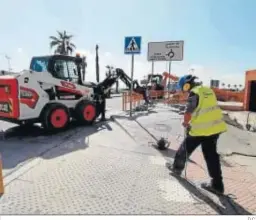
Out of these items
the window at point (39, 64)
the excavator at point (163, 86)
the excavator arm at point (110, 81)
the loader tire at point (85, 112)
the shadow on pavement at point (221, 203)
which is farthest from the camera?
the excavator at point (163, 86)

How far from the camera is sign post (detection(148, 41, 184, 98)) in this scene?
1471cm

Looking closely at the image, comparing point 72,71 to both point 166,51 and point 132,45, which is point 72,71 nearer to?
point 132,45

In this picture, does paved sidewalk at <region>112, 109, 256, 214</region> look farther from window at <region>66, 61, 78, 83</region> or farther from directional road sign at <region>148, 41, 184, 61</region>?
directional road sign at <region>148, 41, 184, 61</region>

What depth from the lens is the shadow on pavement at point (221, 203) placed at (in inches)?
156

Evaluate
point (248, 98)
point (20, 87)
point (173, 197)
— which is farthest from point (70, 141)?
point (248, 98)

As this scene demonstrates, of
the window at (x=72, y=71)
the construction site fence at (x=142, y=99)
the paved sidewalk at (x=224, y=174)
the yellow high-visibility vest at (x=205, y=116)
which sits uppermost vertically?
the window at (x=72, y=71)

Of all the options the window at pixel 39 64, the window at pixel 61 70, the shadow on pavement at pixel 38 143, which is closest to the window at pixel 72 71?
the window at pixel 61 70

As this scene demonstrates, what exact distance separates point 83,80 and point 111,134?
303 centimetres

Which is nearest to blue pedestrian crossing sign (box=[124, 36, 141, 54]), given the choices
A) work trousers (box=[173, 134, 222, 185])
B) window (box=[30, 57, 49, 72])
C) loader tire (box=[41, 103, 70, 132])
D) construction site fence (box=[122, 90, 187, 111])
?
window (box=[30, 57, 49, 72])

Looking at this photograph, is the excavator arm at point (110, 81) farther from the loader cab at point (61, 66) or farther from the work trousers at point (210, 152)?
the work trousers at point (210, 152)

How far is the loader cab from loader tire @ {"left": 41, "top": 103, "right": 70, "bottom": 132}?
110 centimetres

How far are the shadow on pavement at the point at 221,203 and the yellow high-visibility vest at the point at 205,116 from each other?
86cm

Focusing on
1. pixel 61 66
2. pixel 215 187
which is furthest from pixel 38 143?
pixel 215 187

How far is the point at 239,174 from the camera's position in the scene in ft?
19.0
